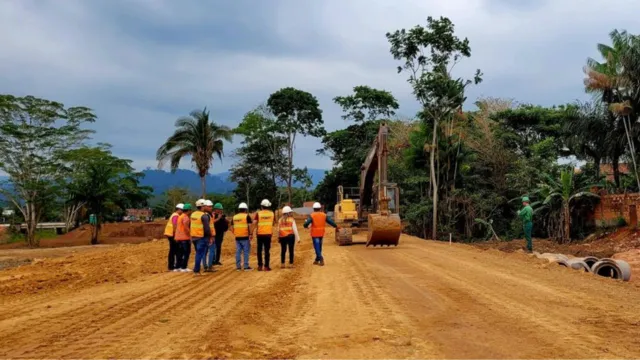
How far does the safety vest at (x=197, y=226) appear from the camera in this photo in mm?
12141

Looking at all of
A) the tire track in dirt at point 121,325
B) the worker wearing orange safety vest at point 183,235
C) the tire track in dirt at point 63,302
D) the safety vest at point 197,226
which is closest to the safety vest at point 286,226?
the safety vest at point 197,226

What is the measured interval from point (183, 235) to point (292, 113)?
30.4 metres

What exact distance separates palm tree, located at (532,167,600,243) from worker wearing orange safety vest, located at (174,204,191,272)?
17288mm

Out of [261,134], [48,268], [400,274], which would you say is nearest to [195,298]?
[400,274]

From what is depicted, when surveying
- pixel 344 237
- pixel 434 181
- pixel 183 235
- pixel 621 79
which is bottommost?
pixel 344 237

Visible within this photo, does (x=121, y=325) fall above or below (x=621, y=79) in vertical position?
below

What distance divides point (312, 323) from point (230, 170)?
41866 mm

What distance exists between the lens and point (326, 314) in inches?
287

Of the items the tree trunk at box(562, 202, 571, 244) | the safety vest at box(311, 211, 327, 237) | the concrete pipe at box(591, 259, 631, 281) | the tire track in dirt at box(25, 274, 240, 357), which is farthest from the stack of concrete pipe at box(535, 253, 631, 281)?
the tire track in dirt at box(25, 274, 240, 357)

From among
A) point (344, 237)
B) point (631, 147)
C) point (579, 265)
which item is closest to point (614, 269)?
point (579, 265)

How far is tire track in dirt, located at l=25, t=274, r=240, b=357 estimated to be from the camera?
18.3ft

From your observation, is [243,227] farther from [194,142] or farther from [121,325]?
[194,142]

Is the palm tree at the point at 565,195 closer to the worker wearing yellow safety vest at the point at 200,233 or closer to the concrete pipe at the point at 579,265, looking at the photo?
the concrete pipe at the point at 579,265

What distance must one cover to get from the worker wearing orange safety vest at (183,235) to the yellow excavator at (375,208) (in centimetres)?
747
